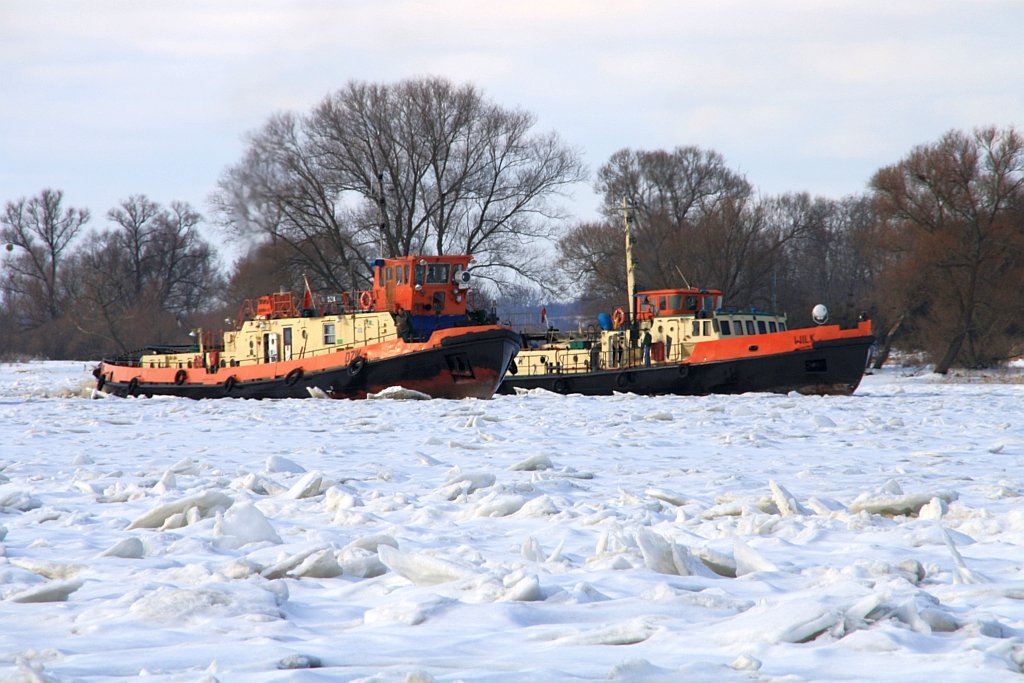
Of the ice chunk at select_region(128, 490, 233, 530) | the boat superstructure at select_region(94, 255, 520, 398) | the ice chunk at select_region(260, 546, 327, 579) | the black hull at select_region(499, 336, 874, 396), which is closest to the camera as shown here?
the ice chunk at select_region(260, 546, 327, 579)

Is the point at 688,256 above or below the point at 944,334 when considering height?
above

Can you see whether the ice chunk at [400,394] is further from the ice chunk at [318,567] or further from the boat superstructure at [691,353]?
the ice chunk at [318,567]

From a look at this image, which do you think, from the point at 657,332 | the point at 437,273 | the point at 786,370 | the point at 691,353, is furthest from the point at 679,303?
A: the point at 437,273

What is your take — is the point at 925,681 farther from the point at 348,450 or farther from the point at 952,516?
the point at 348,450

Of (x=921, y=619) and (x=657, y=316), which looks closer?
(x=921, y=619)

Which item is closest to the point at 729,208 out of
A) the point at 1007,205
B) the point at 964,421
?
the point at 1007,205

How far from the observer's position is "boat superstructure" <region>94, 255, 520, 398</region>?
22906 millimetres

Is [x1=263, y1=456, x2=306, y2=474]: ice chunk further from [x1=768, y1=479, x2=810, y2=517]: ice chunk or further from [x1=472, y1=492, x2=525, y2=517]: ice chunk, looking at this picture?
[x1=768, y1=479, x2=810, y2=517]: ice chunk

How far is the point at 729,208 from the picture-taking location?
47.9 meters

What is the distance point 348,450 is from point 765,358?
15.5 metres

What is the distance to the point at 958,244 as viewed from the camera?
3862 cm

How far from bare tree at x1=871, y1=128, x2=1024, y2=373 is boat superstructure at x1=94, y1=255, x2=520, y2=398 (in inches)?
777

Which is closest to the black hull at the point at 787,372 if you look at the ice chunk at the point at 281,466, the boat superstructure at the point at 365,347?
the boat superstructure at the point at 365,347

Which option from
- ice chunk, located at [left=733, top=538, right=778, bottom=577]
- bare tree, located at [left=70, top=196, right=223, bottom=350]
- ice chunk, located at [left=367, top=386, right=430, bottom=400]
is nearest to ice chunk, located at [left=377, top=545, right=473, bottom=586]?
ice chunk, located at [left=733, top=538, right=778, bottom=577]
